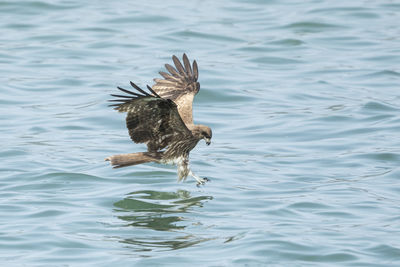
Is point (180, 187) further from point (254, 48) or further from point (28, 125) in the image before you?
point (254, 48)

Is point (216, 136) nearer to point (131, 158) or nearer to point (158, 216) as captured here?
point (131, 158)

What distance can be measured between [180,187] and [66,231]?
7.05ft

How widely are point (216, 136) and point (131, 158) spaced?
3.01 m

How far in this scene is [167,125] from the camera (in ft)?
29.1

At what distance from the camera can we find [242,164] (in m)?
10.7

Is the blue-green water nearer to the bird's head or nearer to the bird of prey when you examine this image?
the bird of prey

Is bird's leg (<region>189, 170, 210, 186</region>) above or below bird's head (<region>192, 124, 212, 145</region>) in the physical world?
below

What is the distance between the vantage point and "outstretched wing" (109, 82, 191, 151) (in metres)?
8.09

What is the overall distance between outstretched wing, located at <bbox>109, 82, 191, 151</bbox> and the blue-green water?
64 cm

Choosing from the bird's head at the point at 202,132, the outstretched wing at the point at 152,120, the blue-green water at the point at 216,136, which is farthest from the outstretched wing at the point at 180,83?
the blue-green water at the point at 216,136

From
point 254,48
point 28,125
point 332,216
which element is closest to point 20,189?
point 28,125

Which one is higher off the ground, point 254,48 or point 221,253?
point 254,48

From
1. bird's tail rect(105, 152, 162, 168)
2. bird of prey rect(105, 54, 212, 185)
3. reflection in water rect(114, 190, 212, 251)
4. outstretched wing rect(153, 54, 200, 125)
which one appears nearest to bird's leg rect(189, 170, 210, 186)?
bird of prey rect(105, 54, 212, 185)

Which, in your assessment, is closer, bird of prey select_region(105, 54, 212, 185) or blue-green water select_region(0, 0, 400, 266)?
blue-green water select_region(0, 0, 400, 266)
